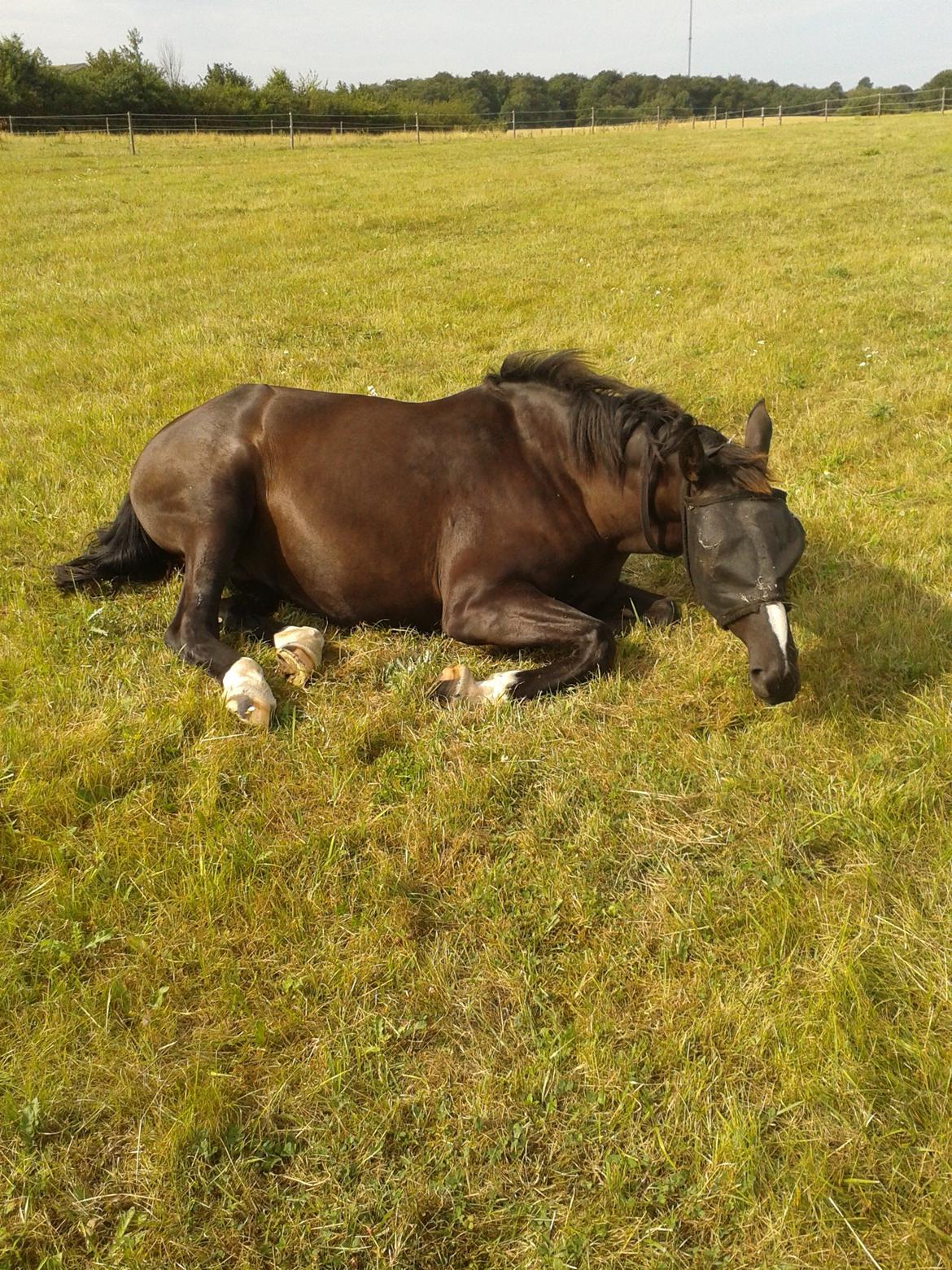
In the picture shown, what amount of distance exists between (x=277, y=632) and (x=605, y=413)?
209cm

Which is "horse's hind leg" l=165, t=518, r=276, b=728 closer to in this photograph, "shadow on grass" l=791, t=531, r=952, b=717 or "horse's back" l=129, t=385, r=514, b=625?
"horse's back" l=129, t=385, r=514, b=625

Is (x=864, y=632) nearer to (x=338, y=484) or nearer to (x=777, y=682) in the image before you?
(x=777, y=682)

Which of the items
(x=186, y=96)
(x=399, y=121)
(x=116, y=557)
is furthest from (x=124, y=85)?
(x=116, y=557)

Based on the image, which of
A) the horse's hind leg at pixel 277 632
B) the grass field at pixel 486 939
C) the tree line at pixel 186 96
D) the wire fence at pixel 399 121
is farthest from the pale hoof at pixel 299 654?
the tree line at pixel 186 96

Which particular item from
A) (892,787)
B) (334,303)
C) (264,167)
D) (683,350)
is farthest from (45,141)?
(892,787)

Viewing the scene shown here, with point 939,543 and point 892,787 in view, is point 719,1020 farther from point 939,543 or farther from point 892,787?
point 939,543

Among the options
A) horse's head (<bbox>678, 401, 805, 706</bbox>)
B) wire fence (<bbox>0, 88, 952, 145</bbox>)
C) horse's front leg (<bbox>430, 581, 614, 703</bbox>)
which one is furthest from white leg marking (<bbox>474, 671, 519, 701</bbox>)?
wire fence (<bbox>0, 88, 952, 145</bbox>)

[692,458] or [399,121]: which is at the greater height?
[399,121]

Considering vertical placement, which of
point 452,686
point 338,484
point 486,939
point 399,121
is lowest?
point 486,939

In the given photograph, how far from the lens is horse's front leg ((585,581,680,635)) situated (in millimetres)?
4664

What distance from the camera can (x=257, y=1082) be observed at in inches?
91.8

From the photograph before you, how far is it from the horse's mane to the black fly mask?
0.51 ft

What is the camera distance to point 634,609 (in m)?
4.76

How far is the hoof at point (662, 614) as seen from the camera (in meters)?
4.64
